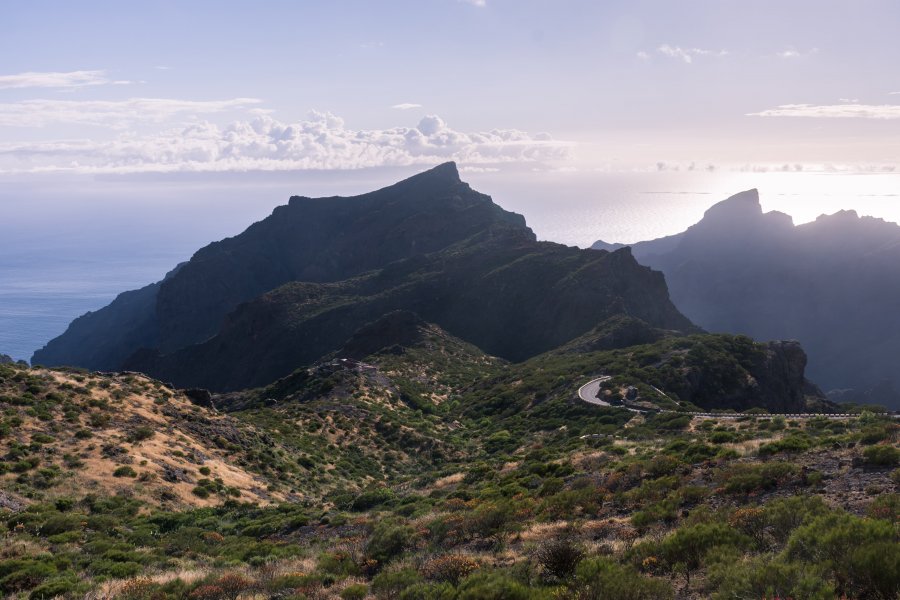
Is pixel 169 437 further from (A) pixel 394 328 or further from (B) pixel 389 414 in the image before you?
(A) pixel 394 328

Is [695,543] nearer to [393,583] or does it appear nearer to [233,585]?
[393,583]

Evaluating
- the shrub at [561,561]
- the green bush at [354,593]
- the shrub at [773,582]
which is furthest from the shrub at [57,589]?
the shrub at [773,582]

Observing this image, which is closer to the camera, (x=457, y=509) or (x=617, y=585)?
(x=617, y=585)

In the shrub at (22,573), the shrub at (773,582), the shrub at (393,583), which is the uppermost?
the shrub at (773,582)

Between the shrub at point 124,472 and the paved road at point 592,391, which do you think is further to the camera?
the paved road at point 592,391

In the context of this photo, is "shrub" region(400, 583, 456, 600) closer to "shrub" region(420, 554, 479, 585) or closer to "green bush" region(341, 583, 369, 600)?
"shrub" region(420, 554, 479, 585)

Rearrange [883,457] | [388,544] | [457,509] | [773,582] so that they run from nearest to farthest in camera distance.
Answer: [773,582] → [883,457] → [388,544] → [457,509]

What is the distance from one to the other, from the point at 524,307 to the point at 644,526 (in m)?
102

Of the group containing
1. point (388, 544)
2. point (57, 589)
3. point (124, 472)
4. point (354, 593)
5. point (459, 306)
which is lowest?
point (459, 306)

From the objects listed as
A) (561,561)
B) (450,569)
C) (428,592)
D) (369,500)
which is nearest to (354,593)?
(428,592)

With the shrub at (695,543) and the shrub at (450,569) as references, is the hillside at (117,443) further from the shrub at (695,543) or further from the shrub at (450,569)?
the shrub at (695,543)

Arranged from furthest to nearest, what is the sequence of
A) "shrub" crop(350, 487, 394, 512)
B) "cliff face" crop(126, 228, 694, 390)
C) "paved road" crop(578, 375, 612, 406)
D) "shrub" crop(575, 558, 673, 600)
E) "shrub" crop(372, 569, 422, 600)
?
"cliff face" crop(126, 228, 694, 390) < "paved road" crop(578, 375, 612, 406) < "shrub" crop(350, 487, 394, 512) < "shrub" crop(372, 569, 422, 600) < "shrub" crop(575, 558, 673, 600)

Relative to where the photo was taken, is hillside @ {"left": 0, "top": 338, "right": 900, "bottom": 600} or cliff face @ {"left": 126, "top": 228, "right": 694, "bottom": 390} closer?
hillside @ {"left": 0, "top": 338, "right": 900, "bottom": 600}

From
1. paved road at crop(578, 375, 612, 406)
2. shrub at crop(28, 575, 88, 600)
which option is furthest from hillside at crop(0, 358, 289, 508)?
paved road at crop(578, 375, 612, 406)
